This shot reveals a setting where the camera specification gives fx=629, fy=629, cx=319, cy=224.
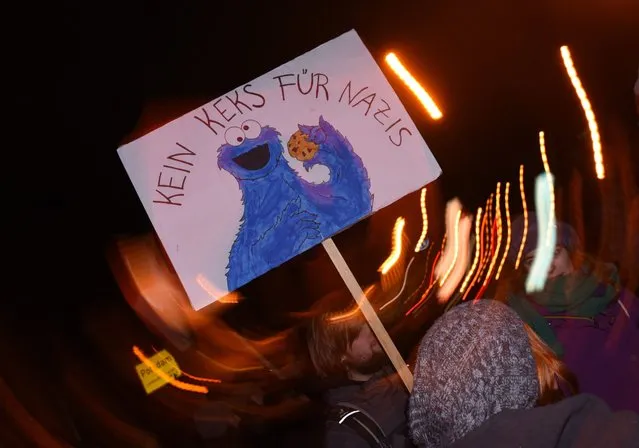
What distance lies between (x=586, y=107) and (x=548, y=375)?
4.97 ft

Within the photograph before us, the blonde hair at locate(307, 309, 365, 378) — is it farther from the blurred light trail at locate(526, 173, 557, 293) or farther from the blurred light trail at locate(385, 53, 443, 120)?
the blurred light trail at locate(385, 53, 443, 120)

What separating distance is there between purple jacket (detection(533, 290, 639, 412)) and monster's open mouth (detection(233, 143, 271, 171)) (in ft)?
3.06

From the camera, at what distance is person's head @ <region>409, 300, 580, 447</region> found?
3.71ft

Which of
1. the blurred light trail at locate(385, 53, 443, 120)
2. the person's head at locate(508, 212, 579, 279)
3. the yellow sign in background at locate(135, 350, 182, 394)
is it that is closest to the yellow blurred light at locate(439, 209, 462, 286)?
the person's head at locate(508, 212, 579, 279)

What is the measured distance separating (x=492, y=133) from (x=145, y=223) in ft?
4.48

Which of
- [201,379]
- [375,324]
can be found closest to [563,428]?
[375,324]

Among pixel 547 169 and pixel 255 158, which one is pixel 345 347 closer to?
pixel 255 158

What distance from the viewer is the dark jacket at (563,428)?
89cm

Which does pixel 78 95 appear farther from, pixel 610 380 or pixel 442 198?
pixel 610 380

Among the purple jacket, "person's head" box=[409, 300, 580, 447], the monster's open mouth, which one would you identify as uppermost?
the monster's open mouth

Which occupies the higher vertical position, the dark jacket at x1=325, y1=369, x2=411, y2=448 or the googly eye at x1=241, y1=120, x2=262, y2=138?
the googly eye at x1=241, y1=120, x2=262, y2=138

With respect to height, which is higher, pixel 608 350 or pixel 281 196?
pixel 281 196

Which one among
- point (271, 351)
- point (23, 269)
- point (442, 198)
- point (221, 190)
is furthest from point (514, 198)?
point (23, 269)

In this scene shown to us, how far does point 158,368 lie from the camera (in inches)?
92.6
